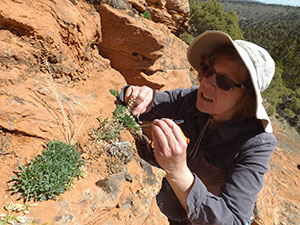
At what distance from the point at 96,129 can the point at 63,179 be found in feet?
3.10

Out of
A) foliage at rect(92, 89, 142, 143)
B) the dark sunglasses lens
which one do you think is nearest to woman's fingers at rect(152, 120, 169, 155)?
foliage at rect(92, 89, 142, 143)

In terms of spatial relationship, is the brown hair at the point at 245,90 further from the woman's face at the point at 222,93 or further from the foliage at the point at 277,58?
the foliage at the point at 277,58

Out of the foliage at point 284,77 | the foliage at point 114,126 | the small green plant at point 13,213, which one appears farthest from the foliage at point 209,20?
the small green plant at point 13,213

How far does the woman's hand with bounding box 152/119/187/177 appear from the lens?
189 centimetres

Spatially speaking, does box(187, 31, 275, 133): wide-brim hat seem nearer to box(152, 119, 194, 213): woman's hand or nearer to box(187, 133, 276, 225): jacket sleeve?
box(187, 133, 276, 225): jacket sleeve

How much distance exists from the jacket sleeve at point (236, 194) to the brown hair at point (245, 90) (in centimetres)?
45

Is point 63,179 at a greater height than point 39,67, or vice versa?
point 39,67

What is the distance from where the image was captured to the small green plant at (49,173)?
1895 mm

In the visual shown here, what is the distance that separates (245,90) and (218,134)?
0.73m

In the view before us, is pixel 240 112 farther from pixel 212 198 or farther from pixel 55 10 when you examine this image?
pixel 55 10

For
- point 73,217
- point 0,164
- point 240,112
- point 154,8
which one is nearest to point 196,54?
point 240,112

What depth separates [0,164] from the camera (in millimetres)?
2021

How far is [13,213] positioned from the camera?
175 cm

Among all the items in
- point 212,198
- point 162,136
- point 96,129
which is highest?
point 162,136
